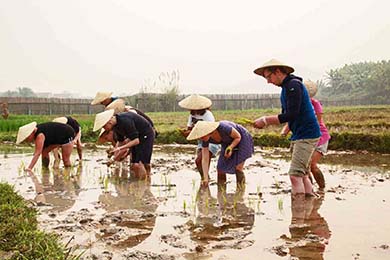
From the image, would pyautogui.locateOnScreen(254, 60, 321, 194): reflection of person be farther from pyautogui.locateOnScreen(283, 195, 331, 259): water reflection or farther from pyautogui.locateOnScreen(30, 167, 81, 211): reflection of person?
pyautogui.locateOnScreen(30, 167, 81, 211): reflection of person

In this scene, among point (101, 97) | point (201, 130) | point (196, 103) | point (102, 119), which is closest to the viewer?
point (201, 130)

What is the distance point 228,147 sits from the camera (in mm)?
6273

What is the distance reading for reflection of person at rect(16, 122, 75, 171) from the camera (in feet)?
25.3

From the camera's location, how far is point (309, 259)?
3.56m

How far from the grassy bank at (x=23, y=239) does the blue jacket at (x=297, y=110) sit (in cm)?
270

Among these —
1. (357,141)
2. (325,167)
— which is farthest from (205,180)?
(357,141)

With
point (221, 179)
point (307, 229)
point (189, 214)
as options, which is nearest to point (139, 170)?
point (221, 179)

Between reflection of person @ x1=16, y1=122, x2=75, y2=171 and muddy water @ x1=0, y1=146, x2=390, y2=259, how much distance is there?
0.38 metres

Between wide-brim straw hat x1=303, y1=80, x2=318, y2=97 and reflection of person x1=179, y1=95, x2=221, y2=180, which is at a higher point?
wide-brim straw hat x1=303, y1=80, x2=318, y2=97

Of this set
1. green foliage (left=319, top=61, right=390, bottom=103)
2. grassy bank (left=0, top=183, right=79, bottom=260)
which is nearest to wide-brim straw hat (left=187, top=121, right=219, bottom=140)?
grassy bank (left=0, top=183, right=79, bottom=260)

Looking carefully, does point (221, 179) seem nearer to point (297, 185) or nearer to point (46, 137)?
point (297, 185)

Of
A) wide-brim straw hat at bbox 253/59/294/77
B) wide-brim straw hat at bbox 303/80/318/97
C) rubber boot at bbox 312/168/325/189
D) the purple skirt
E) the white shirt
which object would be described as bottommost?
rubber boot at bbox 312/168/325/189

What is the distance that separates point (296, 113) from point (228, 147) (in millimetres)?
1260

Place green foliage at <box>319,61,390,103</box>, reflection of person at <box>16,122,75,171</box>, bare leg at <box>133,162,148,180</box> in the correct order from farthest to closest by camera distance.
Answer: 1. green foliage at <box>319,61,390,103</box>
2. reflection of person at <box>16,122,75,171</box>
3. bare leg at <box>133,162,148,180</box>
